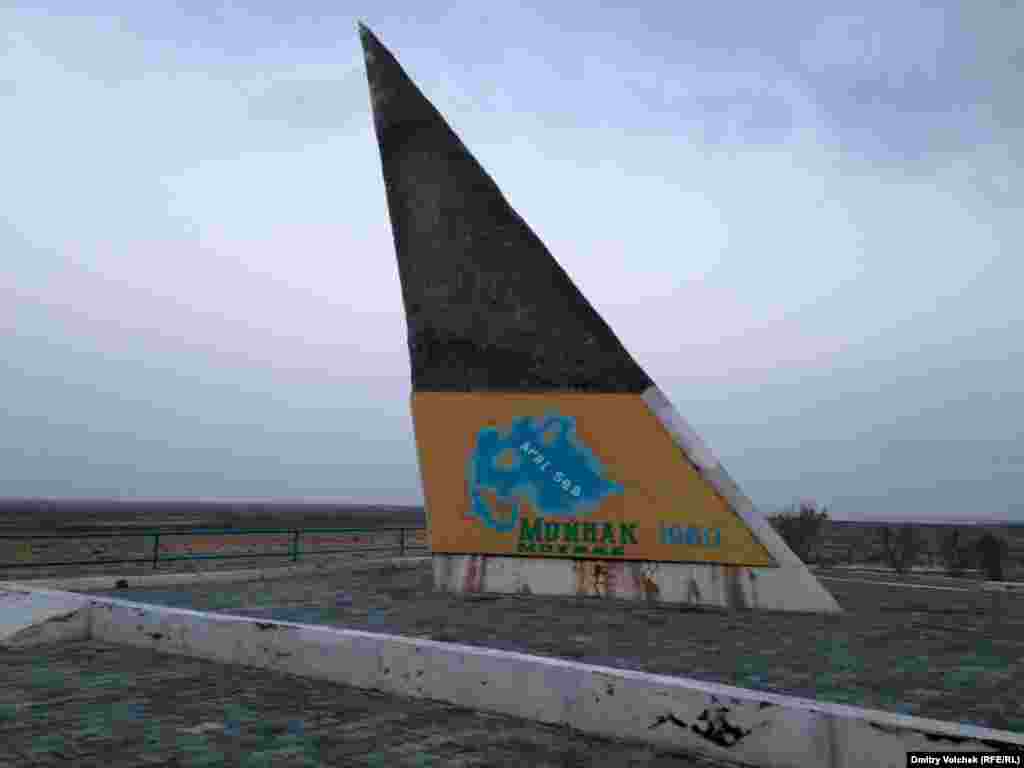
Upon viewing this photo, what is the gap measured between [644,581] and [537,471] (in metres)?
2.26

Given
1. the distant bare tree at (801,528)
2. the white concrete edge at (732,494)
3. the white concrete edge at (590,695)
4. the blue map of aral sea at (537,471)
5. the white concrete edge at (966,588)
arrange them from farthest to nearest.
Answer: the distant bare tree at (801,528) → the white concrete edge at (966,588) → the blue map of aral sea at (537,471) → the white concrete edge at (732,494) → the white concrete edge at (590,695)

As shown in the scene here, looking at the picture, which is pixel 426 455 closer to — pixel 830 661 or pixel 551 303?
pixel 551 303

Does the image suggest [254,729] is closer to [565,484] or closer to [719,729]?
[719,729]

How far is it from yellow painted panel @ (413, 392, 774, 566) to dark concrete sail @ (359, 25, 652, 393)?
0.37 meters

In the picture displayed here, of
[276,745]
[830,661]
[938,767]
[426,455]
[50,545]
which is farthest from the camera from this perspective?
[50,545]

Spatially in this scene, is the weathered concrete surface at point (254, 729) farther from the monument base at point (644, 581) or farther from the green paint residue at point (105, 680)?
the monument base at point (644, 581)

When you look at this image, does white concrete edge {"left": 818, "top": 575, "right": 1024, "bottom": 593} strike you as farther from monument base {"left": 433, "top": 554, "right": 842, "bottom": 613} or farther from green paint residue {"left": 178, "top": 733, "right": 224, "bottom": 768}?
green paint residue {"left": 178, "top": 733, "right": 224, "bottom": 768}

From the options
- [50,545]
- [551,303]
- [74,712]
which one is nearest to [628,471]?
[551,303]

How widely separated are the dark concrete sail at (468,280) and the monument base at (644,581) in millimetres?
2654

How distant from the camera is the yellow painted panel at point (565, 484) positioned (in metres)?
11.0

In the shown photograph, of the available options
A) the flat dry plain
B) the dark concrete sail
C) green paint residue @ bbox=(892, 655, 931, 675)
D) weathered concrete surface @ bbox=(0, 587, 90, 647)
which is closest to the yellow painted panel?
the dark concrete sail

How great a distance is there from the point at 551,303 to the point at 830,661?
6689 millimetres

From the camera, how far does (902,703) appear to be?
565cm

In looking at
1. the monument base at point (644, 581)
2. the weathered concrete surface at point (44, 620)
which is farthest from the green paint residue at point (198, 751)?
the monument base at point (644, 581)
